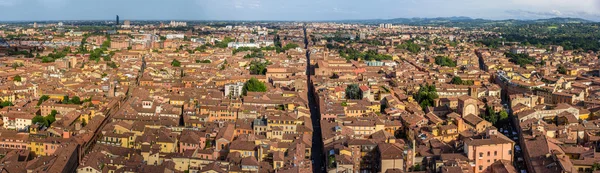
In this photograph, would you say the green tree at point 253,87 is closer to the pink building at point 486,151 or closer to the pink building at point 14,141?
the pink building at point 14,141

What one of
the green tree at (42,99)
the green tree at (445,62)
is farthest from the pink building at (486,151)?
the green tree at (445,62)

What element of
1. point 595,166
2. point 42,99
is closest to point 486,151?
point 595,166

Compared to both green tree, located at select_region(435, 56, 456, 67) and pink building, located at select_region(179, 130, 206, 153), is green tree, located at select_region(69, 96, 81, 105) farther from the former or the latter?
green tree, located at select_region(435, 56, 456, 67)

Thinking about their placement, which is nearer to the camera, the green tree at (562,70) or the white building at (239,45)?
the green tree at (562,70)

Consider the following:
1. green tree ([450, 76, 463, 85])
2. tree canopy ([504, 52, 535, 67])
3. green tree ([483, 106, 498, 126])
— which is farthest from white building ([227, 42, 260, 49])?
green tree ([483, 106, 498, 126])

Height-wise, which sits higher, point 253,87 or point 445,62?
point 445,62

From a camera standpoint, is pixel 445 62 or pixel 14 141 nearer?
pixel 14 141

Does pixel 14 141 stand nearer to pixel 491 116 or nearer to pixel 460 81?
pixel 491 116
